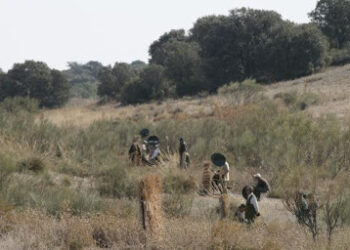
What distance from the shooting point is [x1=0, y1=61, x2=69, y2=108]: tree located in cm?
7319

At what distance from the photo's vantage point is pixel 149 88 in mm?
64312

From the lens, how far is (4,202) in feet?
44.1

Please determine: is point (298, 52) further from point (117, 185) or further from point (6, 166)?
point (6, 166)

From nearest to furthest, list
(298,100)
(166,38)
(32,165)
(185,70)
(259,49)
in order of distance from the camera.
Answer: (32,165), (298,100), (259,49), (185,70), (166,38)

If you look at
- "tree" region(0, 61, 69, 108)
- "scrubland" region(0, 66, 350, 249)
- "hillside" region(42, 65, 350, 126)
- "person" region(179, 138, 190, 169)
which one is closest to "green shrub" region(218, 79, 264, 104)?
"hillside" region(42, 65, 350, 126)

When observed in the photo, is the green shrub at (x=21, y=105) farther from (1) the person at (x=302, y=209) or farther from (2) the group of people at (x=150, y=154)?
(1) the person at (x=302, y=209)

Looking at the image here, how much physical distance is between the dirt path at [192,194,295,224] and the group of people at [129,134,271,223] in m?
0.39

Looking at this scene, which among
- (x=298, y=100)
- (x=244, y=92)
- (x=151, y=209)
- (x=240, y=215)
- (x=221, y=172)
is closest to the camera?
(x=151, y=209)

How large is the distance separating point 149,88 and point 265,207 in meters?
48.0

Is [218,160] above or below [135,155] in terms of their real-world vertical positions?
above

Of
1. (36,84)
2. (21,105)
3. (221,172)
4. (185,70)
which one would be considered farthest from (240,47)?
(221,172)

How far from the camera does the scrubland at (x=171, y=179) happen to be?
11.0m

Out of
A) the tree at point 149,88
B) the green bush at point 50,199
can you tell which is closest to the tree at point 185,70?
the tree at point 149,88

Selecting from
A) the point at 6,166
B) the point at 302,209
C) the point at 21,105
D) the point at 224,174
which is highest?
the point at 21,105
